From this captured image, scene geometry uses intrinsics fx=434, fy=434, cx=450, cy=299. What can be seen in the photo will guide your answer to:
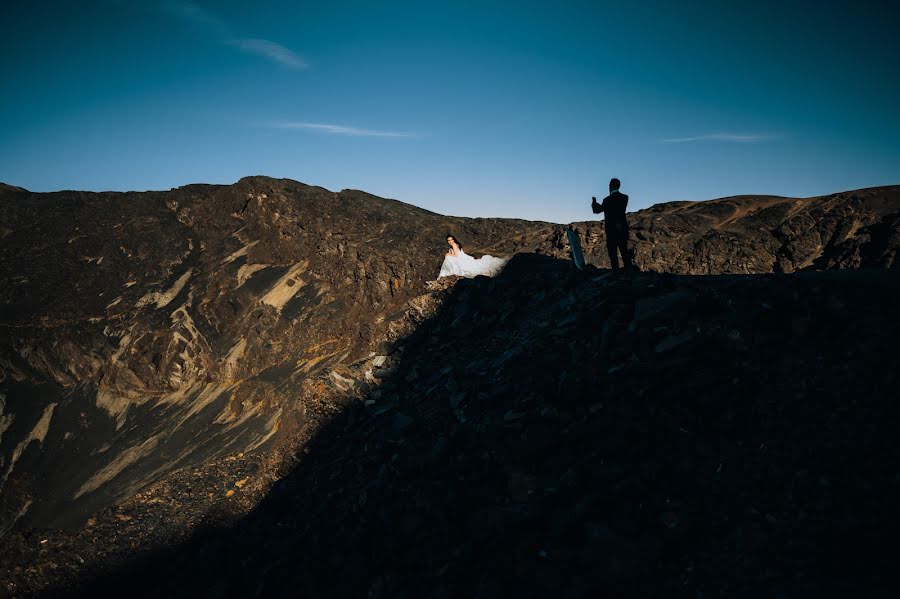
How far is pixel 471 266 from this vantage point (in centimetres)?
1170

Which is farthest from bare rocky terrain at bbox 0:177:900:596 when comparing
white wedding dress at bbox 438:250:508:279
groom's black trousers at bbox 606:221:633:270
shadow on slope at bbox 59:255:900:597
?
groom's black trousers at bbox 606:221:633:270

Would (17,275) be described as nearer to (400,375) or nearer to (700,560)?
(400,375)

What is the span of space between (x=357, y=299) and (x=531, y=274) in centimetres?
854

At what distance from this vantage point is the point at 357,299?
17.0m

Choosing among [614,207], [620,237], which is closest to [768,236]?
[620,237]

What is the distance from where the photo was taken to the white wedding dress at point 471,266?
37.7 feet

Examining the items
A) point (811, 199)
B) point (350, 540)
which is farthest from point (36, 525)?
point (811, 199)

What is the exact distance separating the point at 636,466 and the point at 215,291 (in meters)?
19.9

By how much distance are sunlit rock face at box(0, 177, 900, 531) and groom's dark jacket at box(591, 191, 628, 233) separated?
21.0ft

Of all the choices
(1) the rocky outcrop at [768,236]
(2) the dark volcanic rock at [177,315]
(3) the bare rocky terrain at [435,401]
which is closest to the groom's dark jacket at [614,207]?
(3) the bare rocky terrain at [435,401]

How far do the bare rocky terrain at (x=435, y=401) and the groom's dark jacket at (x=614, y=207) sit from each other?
105 centimetres

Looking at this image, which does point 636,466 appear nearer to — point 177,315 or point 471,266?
point 471,266

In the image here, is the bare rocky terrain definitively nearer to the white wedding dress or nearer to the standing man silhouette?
the white wedding dress

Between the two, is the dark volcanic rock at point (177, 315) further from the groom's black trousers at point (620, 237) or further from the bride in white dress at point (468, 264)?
the groom's black trousers at point (620, 237)
